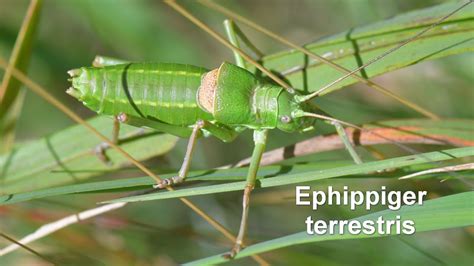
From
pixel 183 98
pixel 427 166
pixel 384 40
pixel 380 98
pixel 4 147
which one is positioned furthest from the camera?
pixel 380 98

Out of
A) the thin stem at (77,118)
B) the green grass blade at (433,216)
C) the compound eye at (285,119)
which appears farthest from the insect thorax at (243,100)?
the green grass blade at (433,216)

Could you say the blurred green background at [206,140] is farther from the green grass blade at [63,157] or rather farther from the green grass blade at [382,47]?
the green grass blade at [382,47]

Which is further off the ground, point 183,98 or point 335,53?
point 335,53

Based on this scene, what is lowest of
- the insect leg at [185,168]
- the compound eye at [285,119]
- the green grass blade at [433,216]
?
the green grass blade at [433,216]

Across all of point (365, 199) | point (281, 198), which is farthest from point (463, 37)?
point (281, 198)

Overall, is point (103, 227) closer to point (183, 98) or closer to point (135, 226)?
point (135, 226)

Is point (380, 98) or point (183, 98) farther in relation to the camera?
point (380, 98)
